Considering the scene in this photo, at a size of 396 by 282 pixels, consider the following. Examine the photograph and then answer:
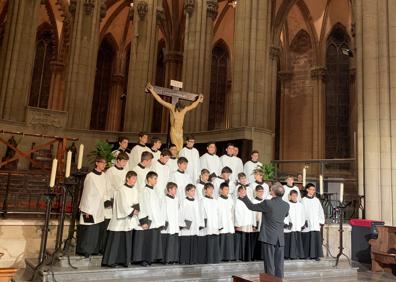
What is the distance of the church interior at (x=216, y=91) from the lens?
1021 cm

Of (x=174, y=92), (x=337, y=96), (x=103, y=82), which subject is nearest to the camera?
(x=174, y=92)

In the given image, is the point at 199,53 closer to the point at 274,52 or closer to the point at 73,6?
the point at 274,52

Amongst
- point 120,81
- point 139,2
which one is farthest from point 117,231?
point 120,81

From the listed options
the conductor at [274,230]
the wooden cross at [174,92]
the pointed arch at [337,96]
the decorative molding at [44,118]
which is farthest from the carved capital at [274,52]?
the conductor at [274,230]

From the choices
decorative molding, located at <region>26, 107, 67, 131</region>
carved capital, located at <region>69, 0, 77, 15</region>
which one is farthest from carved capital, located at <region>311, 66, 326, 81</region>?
decorative molding, located at <region>26, 107, 67, 131</region>

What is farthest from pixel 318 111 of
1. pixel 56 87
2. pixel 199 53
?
pixel 56 87

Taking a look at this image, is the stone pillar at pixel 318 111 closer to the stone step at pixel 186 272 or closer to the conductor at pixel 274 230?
the stone step at pixel 186 272

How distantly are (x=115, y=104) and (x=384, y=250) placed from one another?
2175 centimetres

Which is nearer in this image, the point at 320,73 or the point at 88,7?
the point at 88,7

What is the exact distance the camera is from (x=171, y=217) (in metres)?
6.73

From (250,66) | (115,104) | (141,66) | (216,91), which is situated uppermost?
(216,91)

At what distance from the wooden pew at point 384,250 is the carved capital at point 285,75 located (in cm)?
1612

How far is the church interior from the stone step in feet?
4.55

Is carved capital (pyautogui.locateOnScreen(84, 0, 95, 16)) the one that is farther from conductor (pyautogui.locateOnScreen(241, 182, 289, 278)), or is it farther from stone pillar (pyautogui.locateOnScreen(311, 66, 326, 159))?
conductor (pyautogui.locateOnScreen(241, 182, 289, 278))
